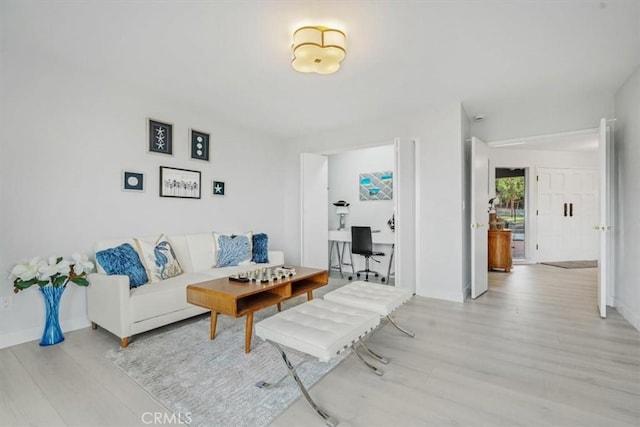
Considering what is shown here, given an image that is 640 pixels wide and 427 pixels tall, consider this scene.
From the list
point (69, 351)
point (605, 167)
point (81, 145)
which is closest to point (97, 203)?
point (81, 145)

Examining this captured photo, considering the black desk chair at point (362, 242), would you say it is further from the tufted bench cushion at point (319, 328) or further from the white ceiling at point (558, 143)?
the tufted bench cushion at point (319, 328)

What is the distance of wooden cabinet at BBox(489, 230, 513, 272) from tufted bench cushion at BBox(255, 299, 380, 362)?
15.1 ft

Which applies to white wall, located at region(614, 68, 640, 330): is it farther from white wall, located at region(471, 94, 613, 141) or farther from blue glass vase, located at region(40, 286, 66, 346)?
blue glass vase, located at region(40, 286, 66, 346)

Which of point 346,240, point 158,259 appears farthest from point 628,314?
point 158,259

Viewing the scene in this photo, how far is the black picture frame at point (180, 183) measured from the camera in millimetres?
3512

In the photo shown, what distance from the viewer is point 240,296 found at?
2260 mm

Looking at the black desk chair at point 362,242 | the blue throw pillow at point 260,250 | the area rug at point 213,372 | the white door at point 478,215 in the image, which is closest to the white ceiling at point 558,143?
the white door at point 478,215

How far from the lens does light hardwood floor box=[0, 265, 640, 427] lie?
1.58 metres

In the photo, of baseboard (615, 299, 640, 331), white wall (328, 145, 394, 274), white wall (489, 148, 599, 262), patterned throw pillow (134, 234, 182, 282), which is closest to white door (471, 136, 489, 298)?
baseboard (615, 299, 640, 331)

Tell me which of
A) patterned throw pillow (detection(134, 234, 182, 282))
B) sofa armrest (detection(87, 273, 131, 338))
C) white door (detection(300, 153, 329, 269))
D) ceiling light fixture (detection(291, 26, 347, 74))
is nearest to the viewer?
ceiling light fixture (detection(291, 26, 347, 74))

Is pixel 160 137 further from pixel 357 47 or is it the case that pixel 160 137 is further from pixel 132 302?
pixel 357 47

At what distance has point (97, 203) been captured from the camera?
2949mm

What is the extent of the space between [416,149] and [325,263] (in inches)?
92.9

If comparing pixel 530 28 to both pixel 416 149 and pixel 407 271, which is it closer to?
pixel 416 149
